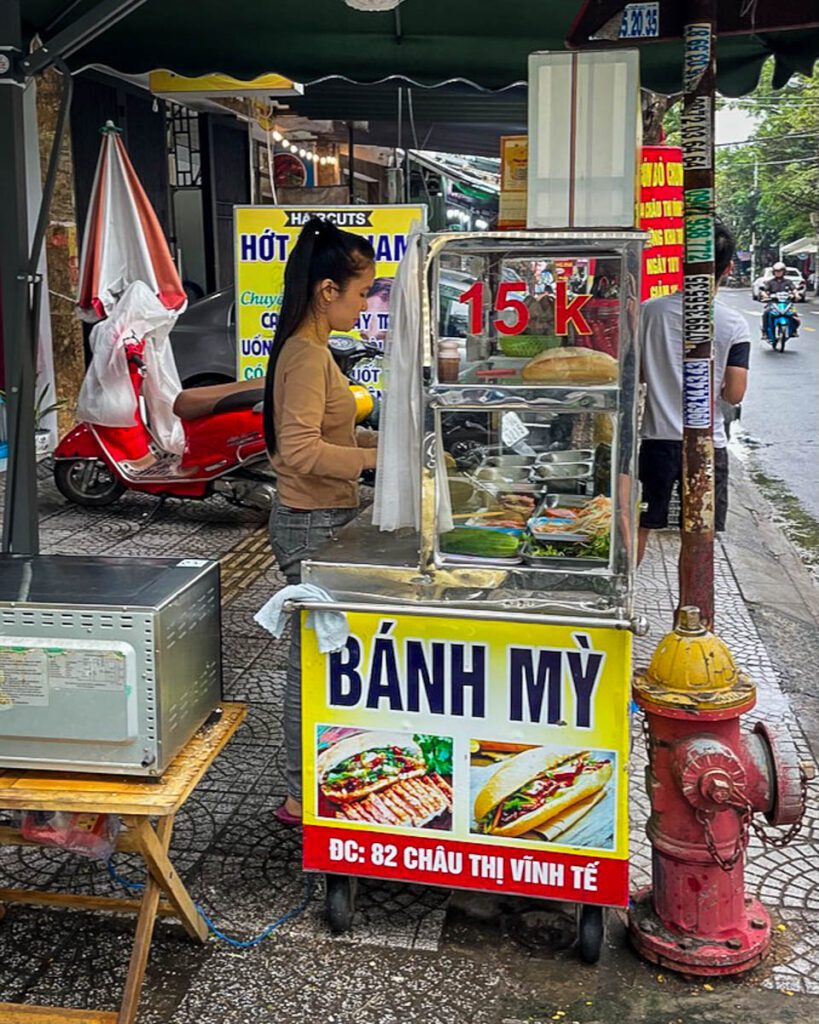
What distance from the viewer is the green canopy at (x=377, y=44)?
4.65 m

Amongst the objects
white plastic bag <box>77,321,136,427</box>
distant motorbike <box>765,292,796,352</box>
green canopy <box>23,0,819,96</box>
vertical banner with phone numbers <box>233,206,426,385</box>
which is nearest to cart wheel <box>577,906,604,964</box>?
green canopy <box>23,0,819,96</box>

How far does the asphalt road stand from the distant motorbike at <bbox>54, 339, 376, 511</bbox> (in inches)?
186

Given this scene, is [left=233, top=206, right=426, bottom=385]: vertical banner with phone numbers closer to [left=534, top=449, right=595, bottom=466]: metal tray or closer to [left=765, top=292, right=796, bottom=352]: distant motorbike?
[left=534, top=449, right=595, bottom=466]: metal tray

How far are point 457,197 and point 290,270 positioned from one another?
799 inches

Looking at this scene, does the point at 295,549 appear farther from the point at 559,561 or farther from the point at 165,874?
the point at 165,874

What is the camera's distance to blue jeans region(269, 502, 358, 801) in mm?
3357

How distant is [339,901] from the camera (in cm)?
297

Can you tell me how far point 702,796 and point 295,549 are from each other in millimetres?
1407

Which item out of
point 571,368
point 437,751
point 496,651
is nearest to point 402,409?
point 571,368

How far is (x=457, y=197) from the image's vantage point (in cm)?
2267

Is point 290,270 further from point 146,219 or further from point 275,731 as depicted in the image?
point 146,219

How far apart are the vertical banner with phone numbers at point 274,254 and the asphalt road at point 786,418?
4.37 meters

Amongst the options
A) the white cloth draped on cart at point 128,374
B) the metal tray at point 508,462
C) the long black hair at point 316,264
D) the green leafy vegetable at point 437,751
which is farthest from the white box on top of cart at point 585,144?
the white cloth draped on cart at point 128,374

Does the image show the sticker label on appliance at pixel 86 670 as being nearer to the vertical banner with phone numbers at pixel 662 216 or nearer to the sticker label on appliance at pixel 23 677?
the sticker label on appliance at pixel 23 677
